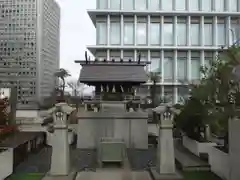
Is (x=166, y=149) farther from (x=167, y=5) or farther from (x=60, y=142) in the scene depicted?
(x=167, y=5)

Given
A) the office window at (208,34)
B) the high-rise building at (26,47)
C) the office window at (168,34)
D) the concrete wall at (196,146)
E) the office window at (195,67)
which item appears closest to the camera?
the concrete wall at (196,146)

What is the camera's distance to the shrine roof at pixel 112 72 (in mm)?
19781

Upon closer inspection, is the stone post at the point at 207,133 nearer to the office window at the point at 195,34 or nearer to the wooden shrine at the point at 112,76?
the wooden shrine at the point at 112,76

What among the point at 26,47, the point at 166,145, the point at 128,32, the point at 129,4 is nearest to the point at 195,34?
the point at 128,32

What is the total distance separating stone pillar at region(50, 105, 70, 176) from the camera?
11.9 meters

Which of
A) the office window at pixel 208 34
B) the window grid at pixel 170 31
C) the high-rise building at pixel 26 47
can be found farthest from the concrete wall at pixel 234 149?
the high-rise building at pixel 26 47

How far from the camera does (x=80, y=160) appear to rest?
15.4m

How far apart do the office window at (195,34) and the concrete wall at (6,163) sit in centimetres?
5160

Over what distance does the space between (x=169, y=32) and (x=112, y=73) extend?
41741 millimetres

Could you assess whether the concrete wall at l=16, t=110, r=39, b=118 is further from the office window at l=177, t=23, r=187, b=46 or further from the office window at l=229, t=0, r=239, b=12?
the office window at l=229, t=0, r=239, b=12

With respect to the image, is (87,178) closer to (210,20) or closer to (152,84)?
(152,84)

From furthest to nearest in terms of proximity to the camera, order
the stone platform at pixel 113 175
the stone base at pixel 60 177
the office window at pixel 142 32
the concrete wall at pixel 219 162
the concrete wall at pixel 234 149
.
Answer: the office window at pixel 142 32 < the stone platform at pixel 113 175 < the stone base at pixel 60 177 < the concrete wall at pixel 219 162 < the concrete wall at pixel 234 149

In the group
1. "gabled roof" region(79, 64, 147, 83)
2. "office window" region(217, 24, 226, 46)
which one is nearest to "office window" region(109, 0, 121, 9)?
"office window" region(217, 24, 226, 46)

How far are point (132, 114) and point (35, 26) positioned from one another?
192 ft
